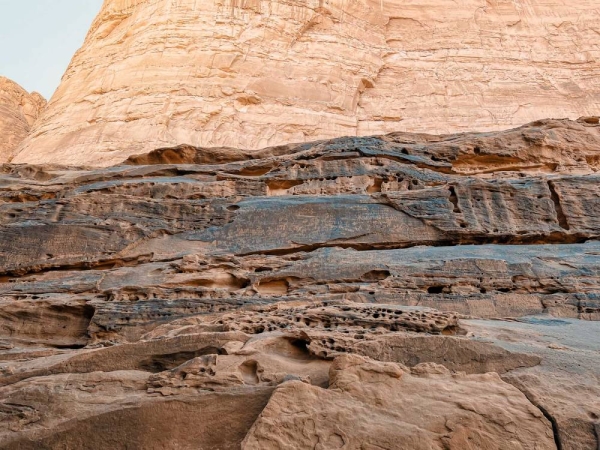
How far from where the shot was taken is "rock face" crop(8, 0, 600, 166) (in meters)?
22.8

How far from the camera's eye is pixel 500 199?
11.4m

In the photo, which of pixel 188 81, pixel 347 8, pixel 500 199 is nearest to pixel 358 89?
pixel 347 8

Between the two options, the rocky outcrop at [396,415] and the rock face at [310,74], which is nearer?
the rocky outcrop at [396,415]

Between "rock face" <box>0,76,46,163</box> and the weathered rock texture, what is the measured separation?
76.4 ft

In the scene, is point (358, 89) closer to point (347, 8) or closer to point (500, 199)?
point (347, 8)

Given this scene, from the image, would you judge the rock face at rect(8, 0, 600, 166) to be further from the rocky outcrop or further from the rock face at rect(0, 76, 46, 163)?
the rocky outcrop

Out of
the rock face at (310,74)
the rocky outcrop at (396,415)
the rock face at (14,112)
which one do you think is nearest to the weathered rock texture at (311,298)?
the rocky outcrop at (396,415)

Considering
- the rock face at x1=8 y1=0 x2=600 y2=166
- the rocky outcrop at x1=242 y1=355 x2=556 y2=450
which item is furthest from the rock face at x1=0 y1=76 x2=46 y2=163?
the rocky outcrop at x1=242 y1=355 x2=556 y2=450

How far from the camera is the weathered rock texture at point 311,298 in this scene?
4.68m

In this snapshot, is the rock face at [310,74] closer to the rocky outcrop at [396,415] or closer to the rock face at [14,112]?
the rock face at [14,112]

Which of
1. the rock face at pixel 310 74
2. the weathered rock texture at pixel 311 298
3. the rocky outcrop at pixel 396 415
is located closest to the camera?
the rocky outcrop at pixel 396 415

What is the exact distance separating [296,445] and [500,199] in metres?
8.82

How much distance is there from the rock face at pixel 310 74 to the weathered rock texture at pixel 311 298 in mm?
6718

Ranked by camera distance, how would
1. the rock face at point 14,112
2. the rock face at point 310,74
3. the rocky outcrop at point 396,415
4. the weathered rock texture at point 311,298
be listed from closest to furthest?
the rocky outcrop at point 396,415 → the weathered rock texture at point 311,298 → the rock face at point 310,74 → the rock face at point 14,112
